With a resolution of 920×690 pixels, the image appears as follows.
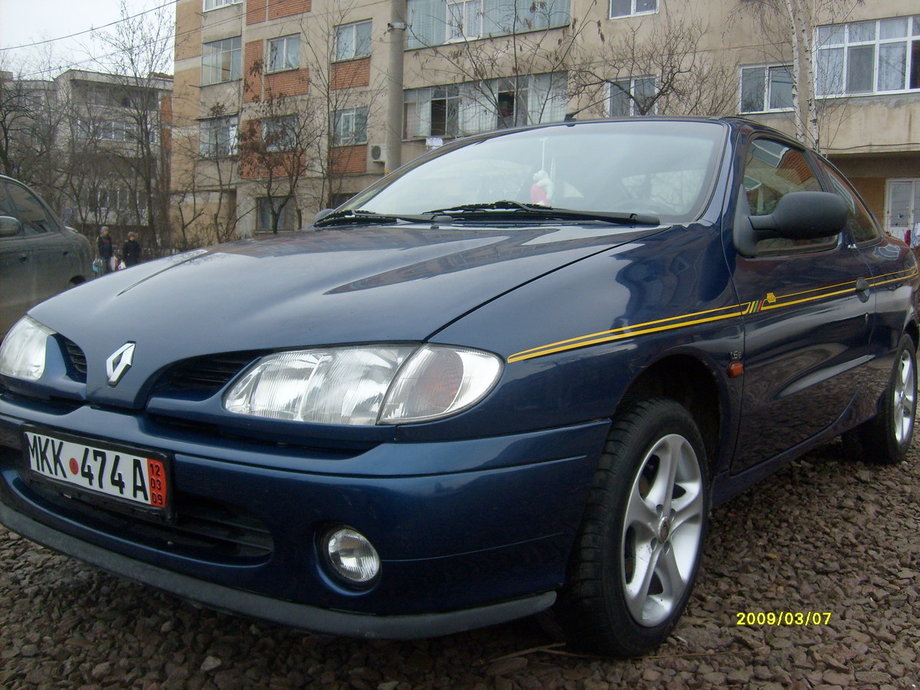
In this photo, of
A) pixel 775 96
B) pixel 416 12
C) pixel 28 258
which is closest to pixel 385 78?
pixel 416 12

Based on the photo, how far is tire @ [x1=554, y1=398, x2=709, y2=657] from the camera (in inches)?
73.1

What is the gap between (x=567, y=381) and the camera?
1780mm

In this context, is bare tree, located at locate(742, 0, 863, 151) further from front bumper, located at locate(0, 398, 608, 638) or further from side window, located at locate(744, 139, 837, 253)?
front bumper, located at locate(0, 398, 608, 638)

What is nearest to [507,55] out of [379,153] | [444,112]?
[444,112]

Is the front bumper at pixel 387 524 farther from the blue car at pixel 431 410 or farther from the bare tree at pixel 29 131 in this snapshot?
the bare tree at pixel 29 131

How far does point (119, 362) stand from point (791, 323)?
6.50 feet

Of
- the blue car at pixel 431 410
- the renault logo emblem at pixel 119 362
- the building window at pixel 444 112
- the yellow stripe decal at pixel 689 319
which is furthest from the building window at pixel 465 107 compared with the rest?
the renault logo emblem at pixel 119 362

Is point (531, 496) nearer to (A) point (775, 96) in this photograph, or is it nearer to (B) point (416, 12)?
(A) point (775, 96)

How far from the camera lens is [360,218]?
3.03m

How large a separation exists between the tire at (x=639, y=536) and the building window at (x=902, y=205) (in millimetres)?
20047

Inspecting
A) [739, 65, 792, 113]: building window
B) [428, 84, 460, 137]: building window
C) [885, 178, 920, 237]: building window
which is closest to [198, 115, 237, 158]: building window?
[428, 84, 460, 137]: building window

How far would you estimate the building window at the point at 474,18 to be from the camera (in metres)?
21.4

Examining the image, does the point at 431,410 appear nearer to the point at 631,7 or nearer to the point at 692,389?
the point at 692,389

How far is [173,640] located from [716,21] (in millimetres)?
20188
